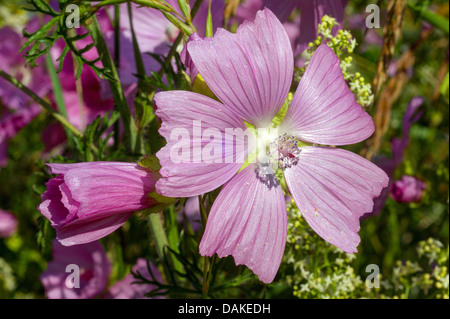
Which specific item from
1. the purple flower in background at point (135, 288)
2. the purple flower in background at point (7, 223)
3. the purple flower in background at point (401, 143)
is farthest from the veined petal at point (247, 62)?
the purple flower in background at point (7, 223)

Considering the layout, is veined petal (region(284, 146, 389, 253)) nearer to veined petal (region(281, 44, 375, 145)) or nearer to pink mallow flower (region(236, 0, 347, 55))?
veined petal (region(281, 44, 375, 145))

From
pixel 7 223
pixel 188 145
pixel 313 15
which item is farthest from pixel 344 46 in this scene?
pixel 7 223

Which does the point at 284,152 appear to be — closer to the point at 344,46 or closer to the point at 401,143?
the point at 344,46

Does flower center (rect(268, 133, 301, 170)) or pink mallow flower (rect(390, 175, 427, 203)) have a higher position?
flower center (rect(268, 133, 301, 170))

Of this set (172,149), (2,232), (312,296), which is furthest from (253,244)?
(2,232)

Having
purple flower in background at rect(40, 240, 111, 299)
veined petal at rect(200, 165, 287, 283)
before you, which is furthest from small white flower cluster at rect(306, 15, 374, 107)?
purple flower in background at rect(40, 240, 111, 299)
